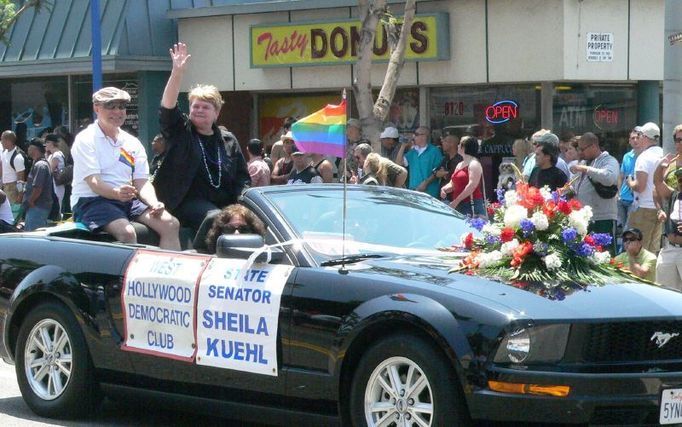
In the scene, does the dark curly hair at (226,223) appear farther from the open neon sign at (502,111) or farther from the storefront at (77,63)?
the storefront at (77,63)

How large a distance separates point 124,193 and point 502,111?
34.3ft

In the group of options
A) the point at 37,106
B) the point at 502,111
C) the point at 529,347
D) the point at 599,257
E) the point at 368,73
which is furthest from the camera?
the point at 37,106

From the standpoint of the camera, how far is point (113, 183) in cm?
892

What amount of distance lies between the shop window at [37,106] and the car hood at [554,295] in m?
17.9

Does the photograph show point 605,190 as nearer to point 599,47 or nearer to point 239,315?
point 599,47

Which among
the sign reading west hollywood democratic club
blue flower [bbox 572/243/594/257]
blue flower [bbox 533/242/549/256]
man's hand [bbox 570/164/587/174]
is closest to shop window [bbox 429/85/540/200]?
the sign reading west hollywood democratic club

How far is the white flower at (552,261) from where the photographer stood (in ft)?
21.0

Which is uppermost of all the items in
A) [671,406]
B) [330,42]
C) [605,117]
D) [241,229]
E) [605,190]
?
[330,42]

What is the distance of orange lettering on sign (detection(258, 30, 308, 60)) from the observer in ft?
65.1

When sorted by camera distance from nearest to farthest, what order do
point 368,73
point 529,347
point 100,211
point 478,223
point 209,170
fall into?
point 529,347
point 478,223
point 100,211
point 209,170
point 368,73

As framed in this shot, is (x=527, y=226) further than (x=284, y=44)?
No

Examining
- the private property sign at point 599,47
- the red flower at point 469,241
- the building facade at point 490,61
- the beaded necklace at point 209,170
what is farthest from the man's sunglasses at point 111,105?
the private property sign at point 599,47

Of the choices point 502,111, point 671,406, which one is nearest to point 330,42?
point 502,111

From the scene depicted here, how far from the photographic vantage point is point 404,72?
18.9 m
